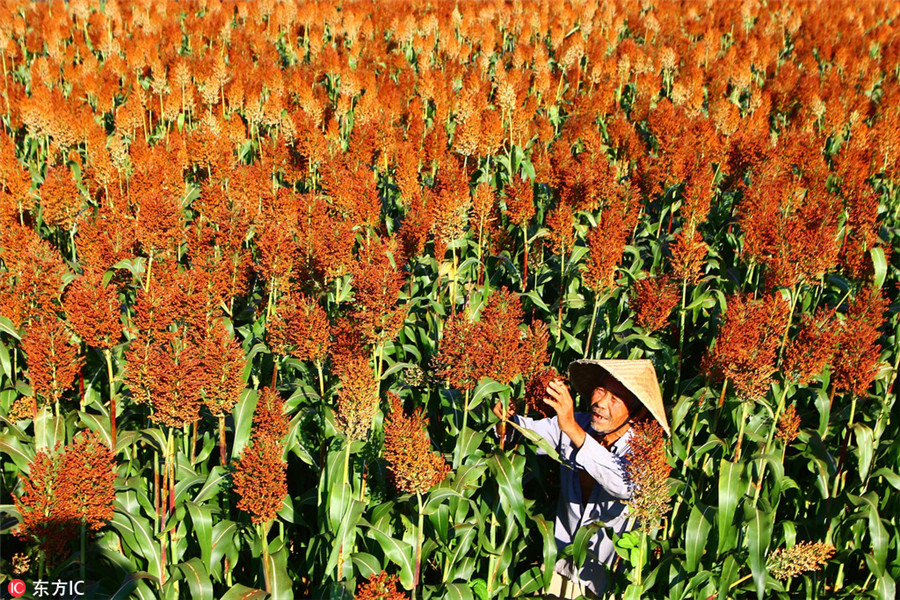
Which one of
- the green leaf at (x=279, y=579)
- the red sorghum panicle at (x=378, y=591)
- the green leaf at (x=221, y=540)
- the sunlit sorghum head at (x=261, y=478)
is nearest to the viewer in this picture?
the red sorghum panicle at (x=378, y=591)

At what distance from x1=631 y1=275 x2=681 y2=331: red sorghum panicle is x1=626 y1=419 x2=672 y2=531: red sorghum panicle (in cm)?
128

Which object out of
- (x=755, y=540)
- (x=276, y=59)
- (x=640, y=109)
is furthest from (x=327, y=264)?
(x=276, y=59)

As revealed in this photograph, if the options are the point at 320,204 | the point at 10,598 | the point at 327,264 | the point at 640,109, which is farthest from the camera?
the point at 640,109

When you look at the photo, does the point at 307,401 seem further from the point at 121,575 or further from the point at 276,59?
the point at 276,59

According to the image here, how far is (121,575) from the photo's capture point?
421 centimetres

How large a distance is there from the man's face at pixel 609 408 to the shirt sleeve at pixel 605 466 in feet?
1.22

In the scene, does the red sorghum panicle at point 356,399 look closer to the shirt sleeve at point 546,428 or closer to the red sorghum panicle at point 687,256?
the shirt sleeve at point 546,428

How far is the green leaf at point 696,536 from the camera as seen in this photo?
15.0 feet

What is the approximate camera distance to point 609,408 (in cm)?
463

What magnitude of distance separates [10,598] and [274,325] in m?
1.93

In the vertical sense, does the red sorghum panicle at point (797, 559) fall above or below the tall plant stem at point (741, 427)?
below

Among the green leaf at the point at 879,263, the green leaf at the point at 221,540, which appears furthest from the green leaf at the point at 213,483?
the green leaf at the point at 879,263

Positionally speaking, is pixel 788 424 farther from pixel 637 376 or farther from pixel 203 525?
pixel 203 525

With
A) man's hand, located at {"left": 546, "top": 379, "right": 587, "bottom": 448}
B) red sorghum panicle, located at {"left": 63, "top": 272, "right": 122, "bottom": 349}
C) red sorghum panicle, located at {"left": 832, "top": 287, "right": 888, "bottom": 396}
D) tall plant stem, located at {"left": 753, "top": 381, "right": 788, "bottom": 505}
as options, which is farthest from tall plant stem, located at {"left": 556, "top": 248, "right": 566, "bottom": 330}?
red sorghum panicle, located at {"left": 63, "top": 272, "right": 122, "bottom": 349}
